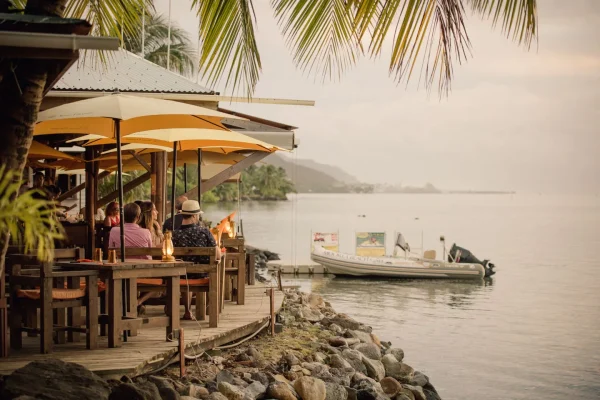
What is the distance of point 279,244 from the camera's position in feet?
267

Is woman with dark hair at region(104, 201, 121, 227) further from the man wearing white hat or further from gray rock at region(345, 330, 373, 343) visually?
gray rock at region(345, 330, 373, 343)

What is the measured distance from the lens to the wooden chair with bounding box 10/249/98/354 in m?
7.81

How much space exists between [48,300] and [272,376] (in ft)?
9.49

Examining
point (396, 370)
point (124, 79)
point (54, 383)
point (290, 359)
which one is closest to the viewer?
point (54, 383)

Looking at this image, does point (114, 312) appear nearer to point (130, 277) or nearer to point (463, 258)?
point (130, 277)

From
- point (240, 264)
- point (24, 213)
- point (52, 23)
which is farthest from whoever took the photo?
point (240, 264)

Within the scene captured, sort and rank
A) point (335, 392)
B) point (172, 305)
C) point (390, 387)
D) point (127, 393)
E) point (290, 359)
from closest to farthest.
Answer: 1. point (127, 393)
2. point (172, 305)
3. point (335, 392)
4. point (290, 359)
5. point (390, 387)

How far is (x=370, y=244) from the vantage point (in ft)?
152

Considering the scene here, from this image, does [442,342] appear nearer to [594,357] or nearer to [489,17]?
[594,357]

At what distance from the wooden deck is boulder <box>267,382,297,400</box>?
0.75 metres

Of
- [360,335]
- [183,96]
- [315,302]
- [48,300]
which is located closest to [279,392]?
[48,300]

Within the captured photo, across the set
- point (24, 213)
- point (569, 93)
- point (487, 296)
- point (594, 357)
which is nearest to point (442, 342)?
point (594, 357)

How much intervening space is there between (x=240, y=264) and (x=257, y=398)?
9.67ft

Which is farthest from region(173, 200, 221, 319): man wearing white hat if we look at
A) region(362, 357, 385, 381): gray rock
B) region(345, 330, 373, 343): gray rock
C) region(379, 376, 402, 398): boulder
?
region(345, 330, 373, 343): gray rock
